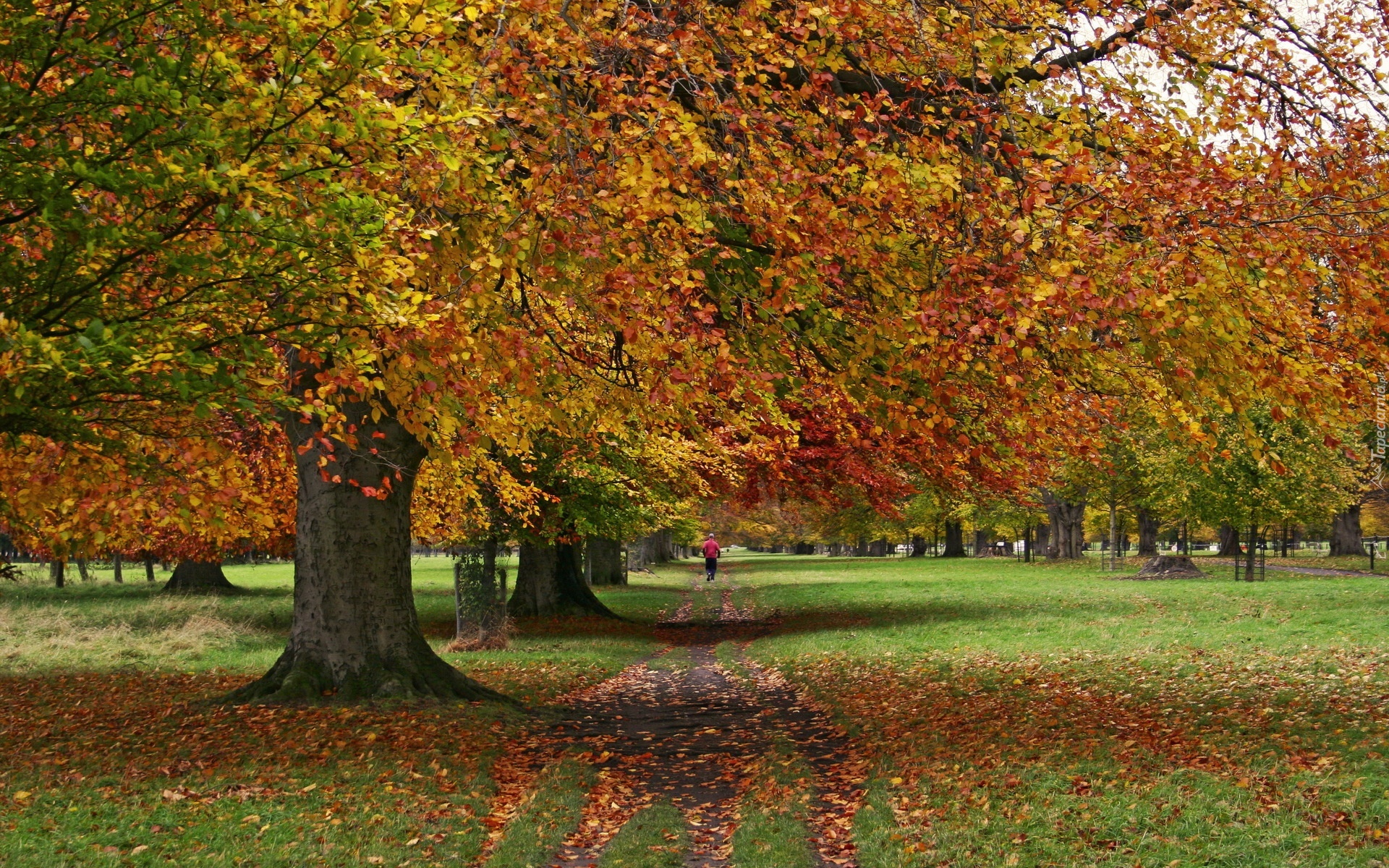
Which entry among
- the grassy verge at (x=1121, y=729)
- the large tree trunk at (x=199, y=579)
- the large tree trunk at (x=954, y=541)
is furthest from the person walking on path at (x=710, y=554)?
the large tree trunk at (x=954, y=541)

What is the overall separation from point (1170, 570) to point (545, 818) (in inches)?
1306

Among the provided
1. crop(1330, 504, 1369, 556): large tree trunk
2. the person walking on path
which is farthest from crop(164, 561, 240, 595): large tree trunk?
crop(1330, 504, 1369, 556): large tree trunk

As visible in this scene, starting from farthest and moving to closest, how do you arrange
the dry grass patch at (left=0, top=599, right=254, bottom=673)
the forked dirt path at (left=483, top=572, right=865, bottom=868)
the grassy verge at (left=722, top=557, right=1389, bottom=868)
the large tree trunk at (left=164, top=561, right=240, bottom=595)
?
the large tree trunk at (left=164, top=561, right=240, bottom=595)
the dry grass patch at (left=0, top=599, right=254, bottom=673)
the forked dirt path at (left=483, top=572, right=865, bottom=868)
the grassy verge at (left=722, top=557, right=1389, bottom=868)

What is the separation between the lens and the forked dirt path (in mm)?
7797

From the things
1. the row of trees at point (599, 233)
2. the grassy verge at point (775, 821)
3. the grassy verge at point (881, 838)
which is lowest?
the grassy verge at point (775, 821)

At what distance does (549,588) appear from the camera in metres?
27.3

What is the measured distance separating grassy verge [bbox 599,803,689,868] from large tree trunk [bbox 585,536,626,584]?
31711 mm

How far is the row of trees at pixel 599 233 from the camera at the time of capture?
5891 millimetres

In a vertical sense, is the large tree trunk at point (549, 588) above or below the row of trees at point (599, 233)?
below

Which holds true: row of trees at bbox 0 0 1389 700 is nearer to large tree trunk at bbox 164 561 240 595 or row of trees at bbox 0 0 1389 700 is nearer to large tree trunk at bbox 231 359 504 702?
large tree trunk at bbox 231 359 504 702

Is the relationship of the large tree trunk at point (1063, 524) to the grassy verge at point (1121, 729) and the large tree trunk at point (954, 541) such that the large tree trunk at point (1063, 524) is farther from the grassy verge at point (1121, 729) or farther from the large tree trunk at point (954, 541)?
the grassy verge at point (1121, 729)

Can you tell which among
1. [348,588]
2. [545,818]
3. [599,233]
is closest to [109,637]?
[348,588]

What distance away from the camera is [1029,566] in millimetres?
50344

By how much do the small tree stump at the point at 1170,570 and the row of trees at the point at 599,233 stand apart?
26.5 meters
